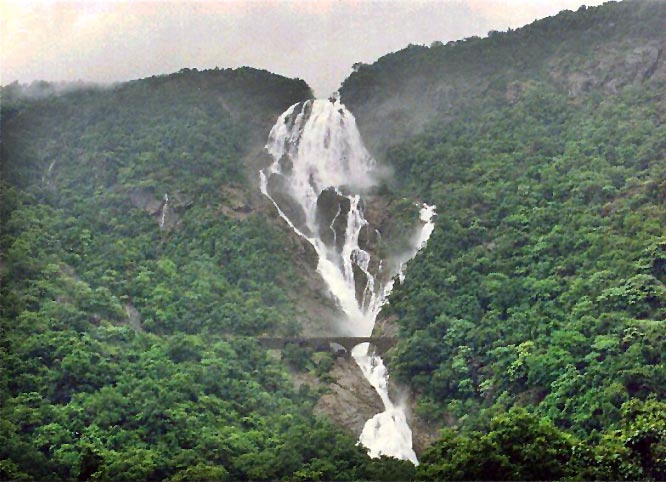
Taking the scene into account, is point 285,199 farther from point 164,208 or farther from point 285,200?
point 164,208

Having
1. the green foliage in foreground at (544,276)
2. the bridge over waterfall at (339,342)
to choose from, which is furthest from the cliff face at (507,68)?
the bridge over waterfall at (339,342)

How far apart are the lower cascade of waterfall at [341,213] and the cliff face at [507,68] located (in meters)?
2.10

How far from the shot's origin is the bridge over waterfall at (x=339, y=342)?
44531mm

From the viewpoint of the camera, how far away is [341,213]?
2175 inches

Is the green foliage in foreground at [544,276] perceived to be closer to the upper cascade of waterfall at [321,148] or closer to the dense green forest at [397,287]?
the dense green forest at [397,287]

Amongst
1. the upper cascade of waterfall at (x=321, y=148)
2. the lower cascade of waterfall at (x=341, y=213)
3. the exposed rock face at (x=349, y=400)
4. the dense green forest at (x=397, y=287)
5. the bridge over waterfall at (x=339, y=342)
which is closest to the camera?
the dense green forest at (x=397, y=287)

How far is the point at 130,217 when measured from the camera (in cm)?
5256

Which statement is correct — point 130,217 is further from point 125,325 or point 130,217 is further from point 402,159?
point 402,159

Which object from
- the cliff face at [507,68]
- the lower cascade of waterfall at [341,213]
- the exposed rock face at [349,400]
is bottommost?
the exposed rock face at [349,400]

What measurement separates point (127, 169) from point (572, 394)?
94.6 ft

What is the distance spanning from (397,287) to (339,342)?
4.76 m

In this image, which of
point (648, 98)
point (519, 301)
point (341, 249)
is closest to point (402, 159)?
point (341, 249)

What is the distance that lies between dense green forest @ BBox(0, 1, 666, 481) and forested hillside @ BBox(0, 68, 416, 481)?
0.12m

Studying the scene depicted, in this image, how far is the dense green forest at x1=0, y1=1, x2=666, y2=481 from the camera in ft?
113
